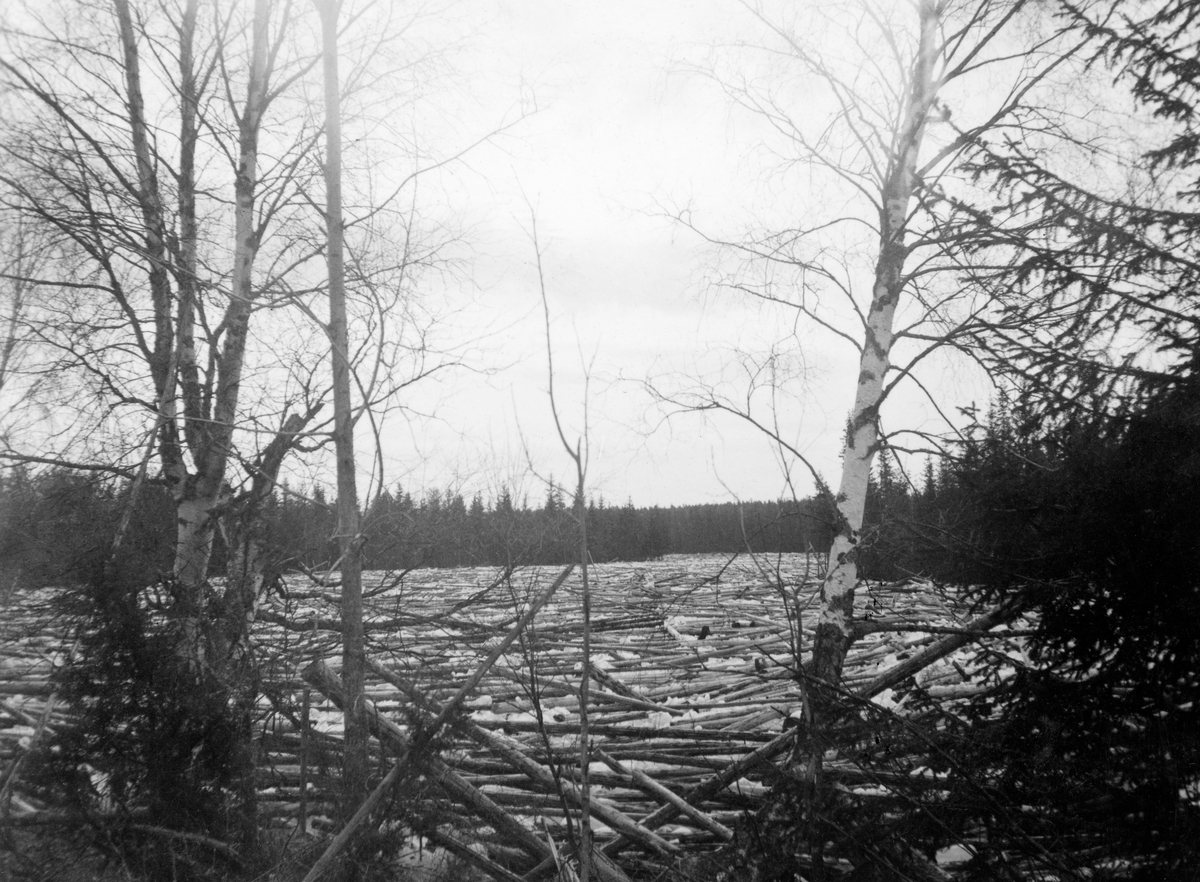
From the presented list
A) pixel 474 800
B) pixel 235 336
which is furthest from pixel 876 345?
pixel 235 336

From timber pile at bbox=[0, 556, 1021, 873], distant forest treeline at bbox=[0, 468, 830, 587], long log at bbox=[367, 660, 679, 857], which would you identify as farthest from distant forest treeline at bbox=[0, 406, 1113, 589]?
long log at bbox=[367, 660, 679, 857]

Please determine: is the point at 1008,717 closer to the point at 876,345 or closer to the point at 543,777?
the point at 876,345

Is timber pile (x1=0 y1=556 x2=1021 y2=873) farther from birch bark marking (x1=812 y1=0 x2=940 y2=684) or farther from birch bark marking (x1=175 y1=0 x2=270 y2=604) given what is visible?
birch bark marking (x1=175 y1=0 x2=270 y2=604)

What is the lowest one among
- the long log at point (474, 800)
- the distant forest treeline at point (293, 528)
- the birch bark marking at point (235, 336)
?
the long log at point (474, 800)

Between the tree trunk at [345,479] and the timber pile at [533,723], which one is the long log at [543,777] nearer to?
the timber pile at [533,723]

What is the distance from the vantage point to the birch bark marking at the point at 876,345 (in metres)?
4.44

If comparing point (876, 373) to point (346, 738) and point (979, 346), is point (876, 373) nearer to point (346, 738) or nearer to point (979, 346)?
point (979, 346)

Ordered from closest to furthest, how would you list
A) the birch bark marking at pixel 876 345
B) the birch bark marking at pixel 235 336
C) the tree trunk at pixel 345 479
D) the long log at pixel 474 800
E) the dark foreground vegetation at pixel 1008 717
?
1. the dark foreground vegetation at pixel 1008 717
2. the tree trunk at pixel 345 479
3. the long log at pixel 474 800
4. the birch bark marking at pixel 876 345
5. the birch bark marking at pixel 235 336

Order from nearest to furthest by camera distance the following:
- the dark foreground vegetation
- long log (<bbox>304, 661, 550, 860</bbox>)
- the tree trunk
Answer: the dark foreground vegetation
the tree trunk
long log (<bbox>304, 661, 550, 860</bbox>)

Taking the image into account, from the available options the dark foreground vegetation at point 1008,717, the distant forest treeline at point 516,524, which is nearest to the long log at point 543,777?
the dark foreground vegetation at point 1008,717

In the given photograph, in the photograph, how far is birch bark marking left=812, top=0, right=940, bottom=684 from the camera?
444cm

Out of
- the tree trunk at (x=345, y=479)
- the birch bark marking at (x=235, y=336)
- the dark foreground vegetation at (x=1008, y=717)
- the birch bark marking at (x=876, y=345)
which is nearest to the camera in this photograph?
the dark foreground vegetation at (x=1008, y=717)

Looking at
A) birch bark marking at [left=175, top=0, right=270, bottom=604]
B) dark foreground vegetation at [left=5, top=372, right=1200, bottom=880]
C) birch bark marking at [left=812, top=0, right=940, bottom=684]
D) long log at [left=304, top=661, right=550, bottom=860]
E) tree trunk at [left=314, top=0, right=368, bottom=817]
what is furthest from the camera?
birch bark marking at [left=175, top=0, right=270, bottom=604]

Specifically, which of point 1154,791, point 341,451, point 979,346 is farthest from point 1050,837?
point 341,451
